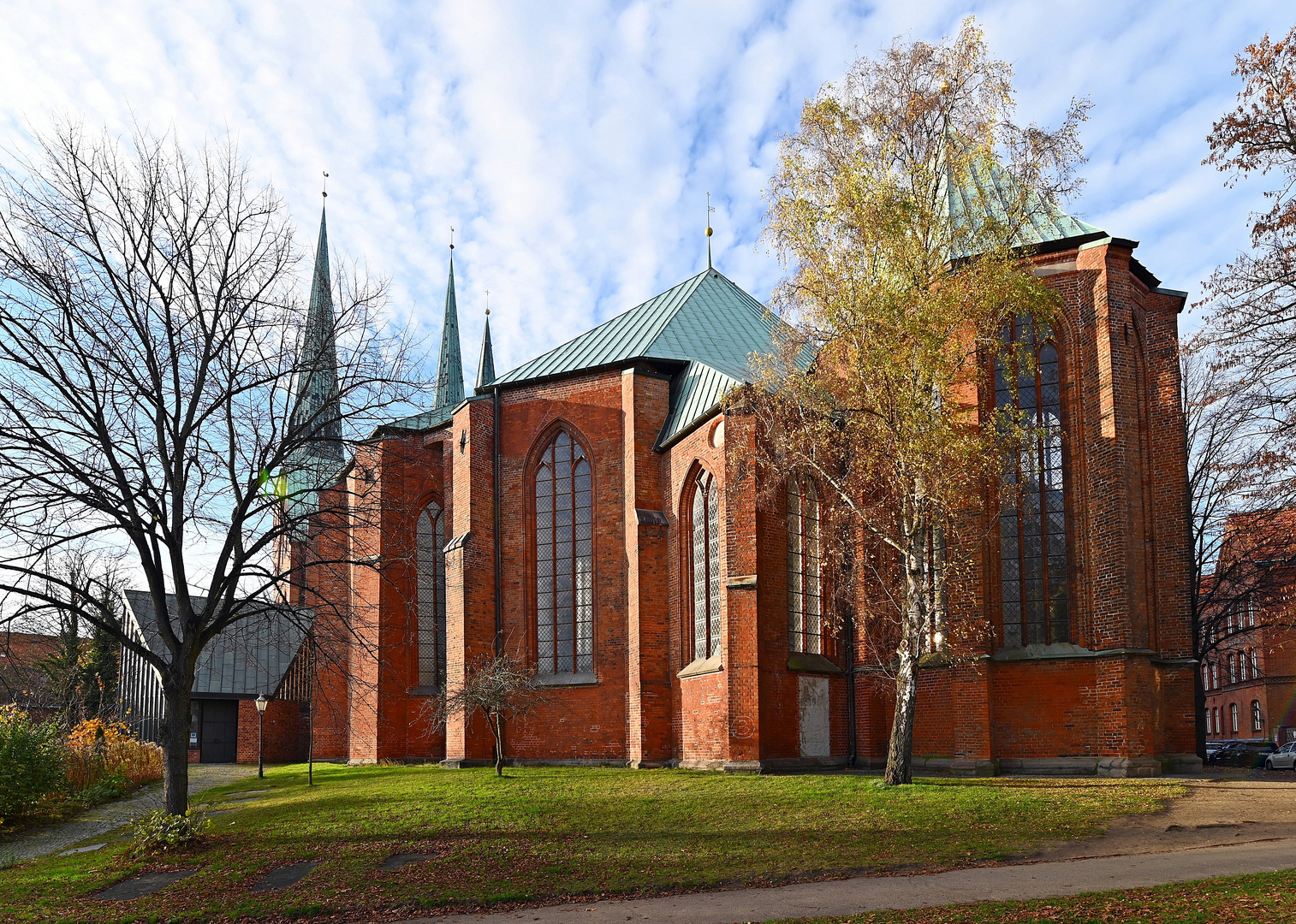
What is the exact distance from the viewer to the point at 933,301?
17.3 metres

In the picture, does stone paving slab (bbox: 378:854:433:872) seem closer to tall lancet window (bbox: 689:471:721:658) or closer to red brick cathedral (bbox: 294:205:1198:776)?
red brick cathedral (bbox: 294:205:1198:776)

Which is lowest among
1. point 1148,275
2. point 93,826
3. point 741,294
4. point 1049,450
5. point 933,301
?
point 93,826

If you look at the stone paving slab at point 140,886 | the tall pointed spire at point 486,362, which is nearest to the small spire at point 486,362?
the tall pointed spire at point 486,362

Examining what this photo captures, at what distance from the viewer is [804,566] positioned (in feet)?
75.8

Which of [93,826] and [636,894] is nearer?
[636,894]

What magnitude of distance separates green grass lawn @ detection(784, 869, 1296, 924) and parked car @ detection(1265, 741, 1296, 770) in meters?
24.1

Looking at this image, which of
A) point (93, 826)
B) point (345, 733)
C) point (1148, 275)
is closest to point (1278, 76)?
point (1148, 275)

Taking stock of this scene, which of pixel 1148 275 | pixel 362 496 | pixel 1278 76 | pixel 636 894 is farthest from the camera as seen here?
pixel 1148 275

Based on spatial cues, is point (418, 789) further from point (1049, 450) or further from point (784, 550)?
point (1049, 450)

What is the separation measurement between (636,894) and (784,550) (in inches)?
460

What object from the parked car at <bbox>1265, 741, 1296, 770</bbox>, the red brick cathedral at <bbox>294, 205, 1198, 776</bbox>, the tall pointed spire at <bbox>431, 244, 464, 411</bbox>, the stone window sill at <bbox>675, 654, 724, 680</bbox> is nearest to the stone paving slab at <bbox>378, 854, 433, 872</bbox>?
the red brick cathedral at <bbox>294, 205, 1198, 776</bbox>

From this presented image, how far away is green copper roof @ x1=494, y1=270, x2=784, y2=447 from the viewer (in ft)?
83.0

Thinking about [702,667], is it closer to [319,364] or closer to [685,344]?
[685,344]

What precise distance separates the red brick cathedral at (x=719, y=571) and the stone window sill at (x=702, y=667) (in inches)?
3.1
